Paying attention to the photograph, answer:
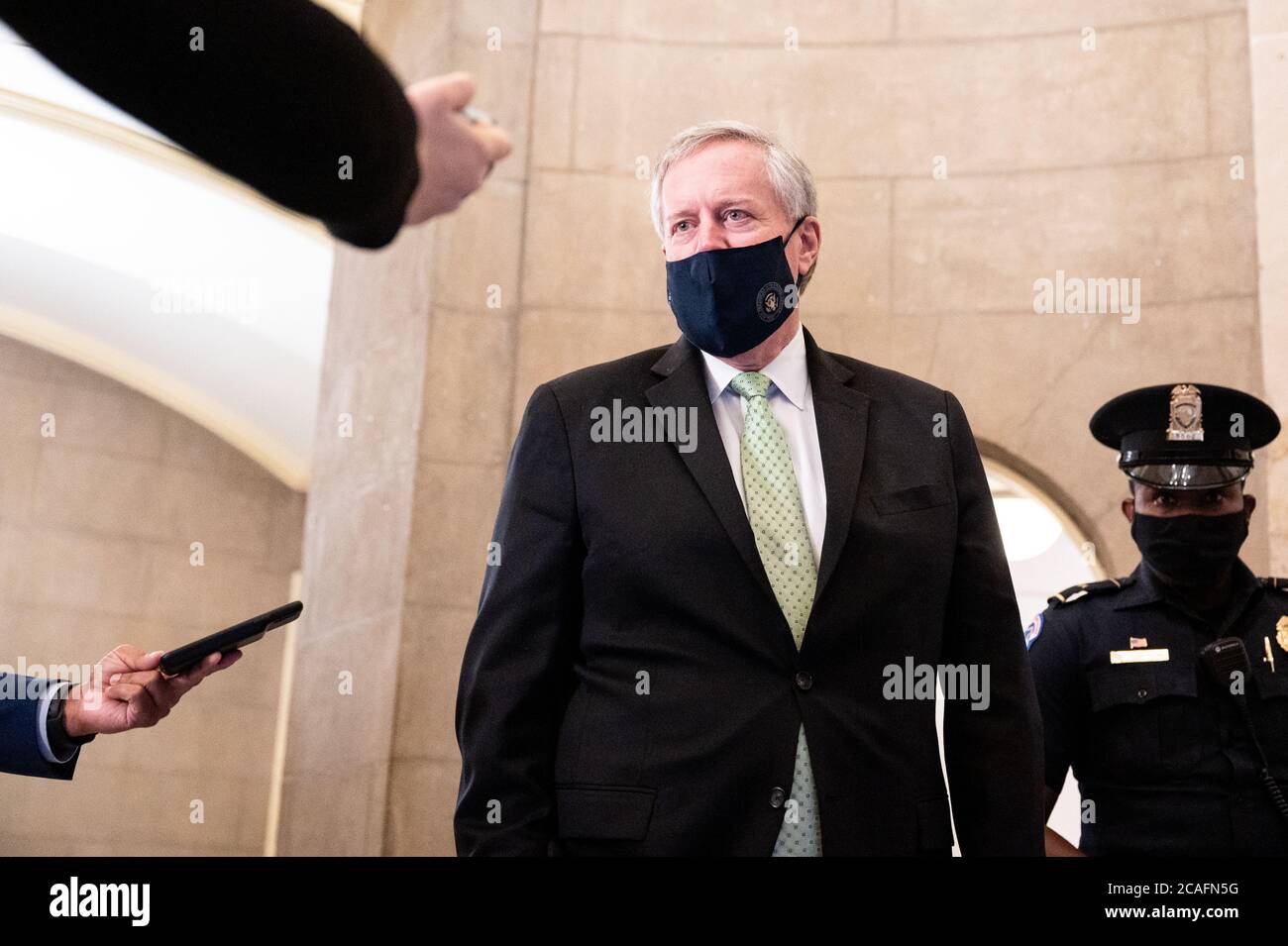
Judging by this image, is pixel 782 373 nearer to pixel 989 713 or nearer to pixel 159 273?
pixel 989 713

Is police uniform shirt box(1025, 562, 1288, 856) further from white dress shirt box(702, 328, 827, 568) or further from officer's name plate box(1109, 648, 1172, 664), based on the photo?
white dress shirt box(702, 328, 827, 568)

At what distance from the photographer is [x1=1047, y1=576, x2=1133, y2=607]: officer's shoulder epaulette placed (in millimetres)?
3189

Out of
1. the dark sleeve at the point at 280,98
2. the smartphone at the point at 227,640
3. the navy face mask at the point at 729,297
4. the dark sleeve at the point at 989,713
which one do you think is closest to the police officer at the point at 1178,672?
the dark sleeve at the point at 989,713

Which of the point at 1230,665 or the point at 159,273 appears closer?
the point at 1230,665

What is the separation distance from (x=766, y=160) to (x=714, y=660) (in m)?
0.84

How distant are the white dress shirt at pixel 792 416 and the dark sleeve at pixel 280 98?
3.80 feet

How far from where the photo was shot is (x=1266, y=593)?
3.08 meters

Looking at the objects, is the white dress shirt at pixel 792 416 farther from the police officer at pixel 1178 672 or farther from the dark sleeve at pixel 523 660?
the police officer at pixel 1178 672

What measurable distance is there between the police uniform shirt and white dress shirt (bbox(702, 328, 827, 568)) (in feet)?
3.67

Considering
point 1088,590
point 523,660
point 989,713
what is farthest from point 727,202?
point 1088,590

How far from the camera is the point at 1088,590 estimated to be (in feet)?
10.5

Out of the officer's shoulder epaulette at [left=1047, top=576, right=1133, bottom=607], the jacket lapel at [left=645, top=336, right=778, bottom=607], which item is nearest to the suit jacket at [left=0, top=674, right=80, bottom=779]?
the jacket lapel at [left=645, top=336, right=778, bottom=607]

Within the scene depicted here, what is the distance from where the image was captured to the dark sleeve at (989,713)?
83.1 inches
